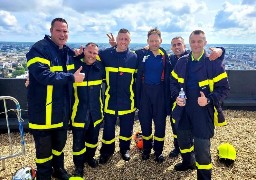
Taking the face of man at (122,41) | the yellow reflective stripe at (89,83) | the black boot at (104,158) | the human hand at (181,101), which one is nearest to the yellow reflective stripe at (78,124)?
the yellow reflective stripe at (89,83)

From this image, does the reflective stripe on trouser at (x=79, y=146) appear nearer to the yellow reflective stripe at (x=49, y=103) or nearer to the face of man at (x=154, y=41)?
the yellow reflective stripe at (x=49, y=103)

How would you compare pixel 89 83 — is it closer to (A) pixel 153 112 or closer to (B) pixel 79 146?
(B) pixel 79 146

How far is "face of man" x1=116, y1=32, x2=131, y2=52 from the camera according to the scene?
506 cm

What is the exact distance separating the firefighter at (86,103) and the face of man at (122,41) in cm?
46

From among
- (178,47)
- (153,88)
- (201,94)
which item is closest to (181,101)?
(201,94)

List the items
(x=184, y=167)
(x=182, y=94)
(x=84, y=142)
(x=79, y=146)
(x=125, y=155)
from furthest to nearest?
(x=125, y=155) < (x=184, y=167) < (x=84, y=142) < (x=79, y=146) < (x=182, y=94)

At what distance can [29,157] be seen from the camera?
5836mm

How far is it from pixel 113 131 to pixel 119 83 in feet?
3.05

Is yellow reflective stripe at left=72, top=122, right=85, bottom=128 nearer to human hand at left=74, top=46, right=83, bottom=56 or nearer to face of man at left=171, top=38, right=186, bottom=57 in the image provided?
human hand at left=74, top=46, right=83, bottom=56

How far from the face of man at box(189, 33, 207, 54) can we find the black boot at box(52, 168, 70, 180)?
2815mm

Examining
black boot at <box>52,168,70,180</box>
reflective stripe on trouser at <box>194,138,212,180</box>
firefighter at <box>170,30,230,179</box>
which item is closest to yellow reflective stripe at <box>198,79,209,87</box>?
firefighter at <box>170,30,230,179</box>

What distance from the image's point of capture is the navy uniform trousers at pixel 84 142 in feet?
15.7

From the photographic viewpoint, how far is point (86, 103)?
4.73 m

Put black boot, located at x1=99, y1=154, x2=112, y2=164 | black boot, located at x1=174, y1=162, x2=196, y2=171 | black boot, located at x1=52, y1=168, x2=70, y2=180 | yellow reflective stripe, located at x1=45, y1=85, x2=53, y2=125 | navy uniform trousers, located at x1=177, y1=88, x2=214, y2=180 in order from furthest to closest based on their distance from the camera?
black boot, located at x1=99, y1=154, x2=112, y2=164 < black boot, located at x1=174, y1=162, x2=196, y2=171 < black boot, located at x1=52, y1=168, x2=70, y2=180 < navy uniform trousers, located at x1=177, y1=88, x2=214, y2=180 < yellow reflective stripe, located at x1=45, y1=85, x2=53, y2=125
